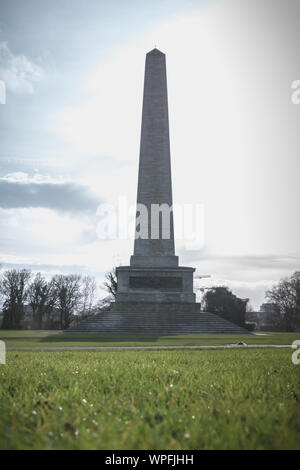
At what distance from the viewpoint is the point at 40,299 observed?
6350 cm

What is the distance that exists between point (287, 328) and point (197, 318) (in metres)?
28.7

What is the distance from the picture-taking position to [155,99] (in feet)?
130

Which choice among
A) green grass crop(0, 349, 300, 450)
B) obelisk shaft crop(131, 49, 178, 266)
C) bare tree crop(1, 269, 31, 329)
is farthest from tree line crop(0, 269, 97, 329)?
green grass crop(0, 349, 300, 450)

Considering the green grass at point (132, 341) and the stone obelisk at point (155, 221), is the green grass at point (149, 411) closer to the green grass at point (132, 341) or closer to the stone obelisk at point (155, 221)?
the green grass at point (132, 341)

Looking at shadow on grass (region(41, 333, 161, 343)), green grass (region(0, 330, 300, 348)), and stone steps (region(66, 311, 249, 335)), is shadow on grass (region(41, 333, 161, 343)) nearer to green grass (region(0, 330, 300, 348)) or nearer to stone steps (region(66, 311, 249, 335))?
green grass (region(0, 330, 300, 348))

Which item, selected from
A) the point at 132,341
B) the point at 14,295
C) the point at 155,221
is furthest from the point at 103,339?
the point at 14,295

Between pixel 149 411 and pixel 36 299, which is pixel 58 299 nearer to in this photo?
pixel 36 299

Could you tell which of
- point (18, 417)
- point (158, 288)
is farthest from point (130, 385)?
point (158, 288)

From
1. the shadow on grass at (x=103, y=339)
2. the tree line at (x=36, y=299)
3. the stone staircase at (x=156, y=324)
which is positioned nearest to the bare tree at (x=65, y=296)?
the tree line at (x=36, y=299)

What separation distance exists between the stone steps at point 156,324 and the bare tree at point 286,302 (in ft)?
95.1

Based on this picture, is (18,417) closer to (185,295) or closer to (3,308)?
(185,295)
